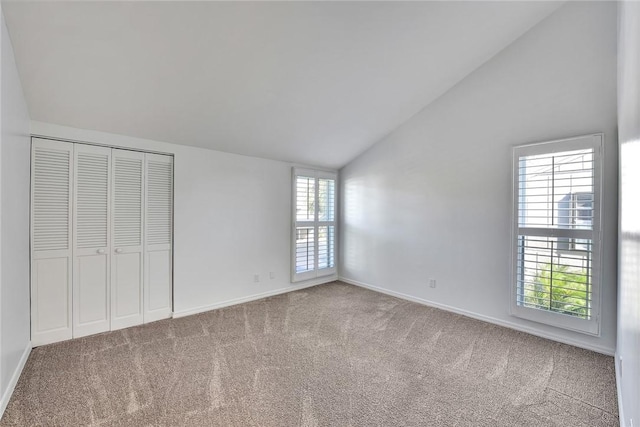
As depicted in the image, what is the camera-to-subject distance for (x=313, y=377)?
7.40 feet

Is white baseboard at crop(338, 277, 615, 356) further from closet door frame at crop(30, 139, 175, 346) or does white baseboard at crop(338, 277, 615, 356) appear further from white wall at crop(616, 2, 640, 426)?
closet door frame at crop(30, 139, 175, 346)

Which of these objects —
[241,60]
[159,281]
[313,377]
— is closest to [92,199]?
[159,281]

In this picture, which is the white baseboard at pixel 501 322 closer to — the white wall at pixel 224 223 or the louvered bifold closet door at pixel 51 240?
the white wall at pixel 224 223

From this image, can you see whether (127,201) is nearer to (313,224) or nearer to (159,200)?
(159,200)

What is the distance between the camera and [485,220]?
3416mm

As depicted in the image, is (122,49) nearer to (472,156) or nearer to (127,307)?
(127,307)

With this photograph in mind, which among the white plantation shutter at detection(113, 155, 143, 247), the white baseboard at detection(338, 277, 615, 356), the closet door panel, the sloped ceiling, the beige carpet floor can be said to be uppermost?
the sloped ceiling

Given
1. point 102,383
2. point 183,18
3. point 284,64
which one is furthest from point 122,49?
point 102,383

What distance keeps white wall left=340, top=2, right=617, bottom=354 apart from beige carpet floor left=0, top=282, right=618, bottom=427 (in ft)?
2.18

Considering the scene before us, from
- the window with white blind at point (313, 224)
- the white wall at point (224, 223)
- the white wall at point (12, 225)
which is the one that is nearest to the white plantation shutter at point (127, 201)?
the white wall at point (224, 223)

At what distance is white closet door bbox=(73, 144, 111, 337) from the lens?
2883 millimetres

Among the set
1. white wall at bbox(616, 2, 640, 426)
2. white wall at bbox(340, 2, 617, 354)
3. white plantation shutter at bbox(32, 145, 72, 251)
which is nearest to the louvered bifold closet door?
white plantation shutter at bbox(32, 145, 72, 251)

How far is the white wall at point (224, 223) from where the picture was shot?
3500mm

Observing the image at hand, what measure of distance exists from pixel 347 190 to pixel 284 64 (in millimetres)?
2776
